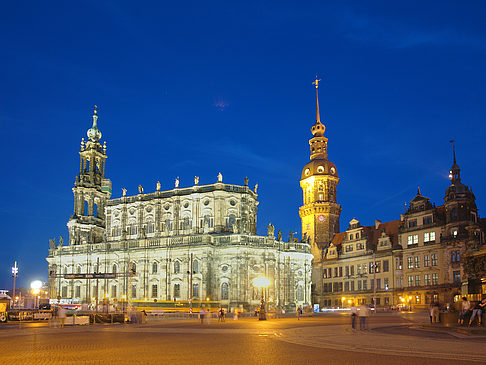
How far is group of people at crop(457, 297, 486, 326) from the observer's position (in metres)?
24.6

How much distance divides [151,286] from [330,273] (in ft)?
109

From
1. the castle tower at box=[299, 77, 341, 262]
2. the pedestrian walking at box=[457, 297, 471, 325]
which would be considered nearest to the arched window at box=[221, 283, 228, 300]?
the castle tower at box=[299, 77, 341, 262]

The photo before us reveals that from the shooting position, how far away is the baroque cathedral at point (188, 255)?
74.4m

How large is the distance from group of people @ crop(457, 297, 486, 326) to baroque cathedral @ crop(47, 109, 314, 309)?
45.2 metres

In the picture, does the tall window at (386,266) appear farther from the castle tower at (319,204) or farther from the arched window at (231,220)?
the arched window at (231,220)

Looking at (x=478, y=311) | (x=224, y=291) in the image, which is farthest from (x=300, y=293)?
(x=478, y=311)

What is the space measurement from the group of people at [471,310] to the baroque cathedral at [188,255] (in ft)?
148

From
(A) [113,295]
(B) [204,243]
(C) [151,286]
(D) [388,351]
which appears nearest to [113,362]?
(D) [388,351]

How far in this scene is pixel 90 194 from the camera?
97.0 metres

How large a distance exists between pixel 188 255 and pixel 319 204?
3412 cm

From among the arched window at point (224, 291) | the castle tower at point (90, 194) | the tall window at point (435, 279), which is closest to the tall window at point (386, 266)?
the tall window at point (435, 279)

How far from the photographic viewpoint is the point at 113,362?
54.3 ft

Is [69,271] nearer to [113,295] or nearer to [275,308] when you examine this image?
[113,295]

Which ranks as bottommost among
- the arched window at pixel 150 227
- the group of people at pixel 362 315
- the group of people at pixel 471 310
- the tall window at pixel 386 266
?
the group of people at pixel 362 315
